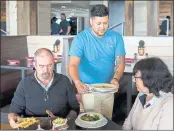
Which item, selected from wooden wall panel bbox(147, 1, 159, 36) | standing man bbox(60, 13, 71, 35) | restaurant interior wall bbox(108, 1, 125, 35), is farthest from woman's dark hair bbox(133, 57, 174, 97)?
restaurant interior wall bbox(108, 1, 125, 35)

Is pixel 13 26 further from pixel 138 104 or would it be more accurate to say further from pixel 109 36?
pixel 138 104

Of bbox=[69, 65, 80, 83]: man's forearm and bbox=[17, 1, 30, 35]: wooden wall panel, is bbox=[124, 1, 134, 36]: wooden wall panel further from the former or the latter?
bbox=[69, 65, 80, 83]: man's forearm

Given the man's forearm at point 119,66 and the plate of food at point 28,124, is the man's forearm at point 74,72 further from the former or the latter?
the plate of food at point 28,124

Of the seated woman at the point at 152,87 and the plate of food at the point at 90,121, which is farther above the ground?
the seated woman at the point at 152,87

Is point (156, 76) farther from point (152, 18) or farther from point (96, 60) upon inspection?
point (152, 18)

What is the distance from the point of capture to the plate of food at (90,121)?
1.28m

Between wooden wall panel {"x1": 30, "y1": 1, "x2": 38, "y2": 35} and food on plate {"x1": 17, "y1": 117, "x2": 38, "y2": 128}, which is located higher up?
wooden wall panel {"x1": 30, "y1": 1, "x2": 38, "y2": 35}

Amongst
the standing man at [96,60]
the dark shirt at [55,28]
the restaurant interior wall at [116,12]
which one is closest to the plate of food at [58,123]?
the standing man at [96,60]

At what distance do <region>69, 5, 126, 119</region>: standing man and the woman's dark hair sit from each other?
49cm

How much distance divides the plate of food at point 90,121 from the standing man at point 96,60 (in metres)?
0.50

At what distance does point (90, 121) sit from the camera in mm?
1309

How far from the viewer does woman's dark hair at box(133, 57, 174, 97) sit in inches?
53.8

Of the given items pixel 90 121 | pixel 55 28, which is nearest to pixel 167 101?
pixel 90 121

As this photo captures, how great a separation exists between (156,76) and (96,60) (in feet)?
1.99
